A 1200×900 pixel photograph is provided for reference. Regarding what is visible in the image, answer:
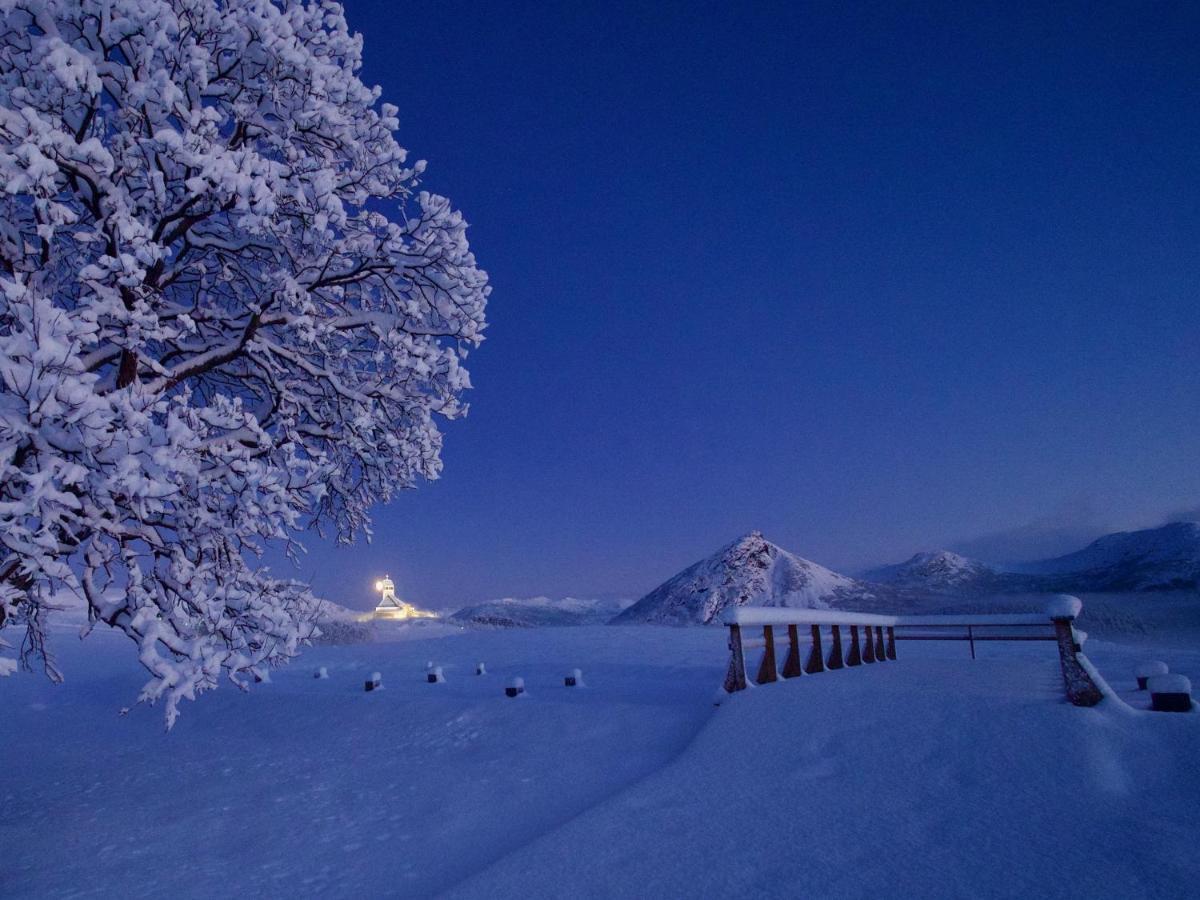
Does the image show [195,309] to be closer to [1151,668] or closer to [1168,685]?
[1168,685]

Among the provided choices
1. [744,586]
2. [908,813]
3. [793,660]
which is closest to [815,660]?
[793,660]

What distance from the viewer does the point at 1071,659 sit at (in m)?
5.15

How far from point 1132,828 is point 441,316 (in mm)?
7530

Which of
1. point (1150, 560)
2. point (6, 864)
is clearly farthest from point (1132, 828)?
point (1150, 560)

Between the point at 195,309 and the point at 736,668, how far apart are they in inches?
281

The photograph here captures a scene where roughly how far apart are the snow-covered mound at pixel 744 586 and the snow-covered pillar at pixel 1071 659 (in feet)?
76.6

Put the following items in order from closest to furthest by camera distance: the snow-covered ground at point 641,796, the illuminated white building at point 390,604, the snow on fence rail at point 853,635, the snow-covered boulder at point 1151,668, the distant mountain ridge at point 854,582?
the snow-covered ground at point 641,796 < the snow on fence rail at point 853,635 < the snow-covered boulder at point 1151,668 < the distant mountain ridge at point 854,582 < the illuminated white building at point 390,604

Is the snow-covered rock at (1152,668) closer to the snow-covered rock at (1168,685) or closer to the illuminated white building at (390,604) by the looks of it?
the snow-covered rock at (1168,685)

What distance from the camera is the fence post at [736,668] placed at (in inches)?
295

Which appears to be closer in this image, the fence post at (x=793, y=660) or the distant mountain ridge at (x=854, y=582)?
the fence post at (x=793, y=660)

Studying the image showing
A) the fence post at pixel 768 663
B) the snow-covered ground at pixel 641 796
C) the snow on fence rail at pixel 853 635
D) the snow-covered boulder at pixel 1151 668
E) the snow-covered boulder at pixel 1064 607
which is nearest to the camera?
the snow-covered ground at pixel 641 796

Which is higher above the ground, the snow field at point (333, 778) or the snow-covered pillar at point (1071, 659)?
the snow-covered pillar at point (1071, 659)

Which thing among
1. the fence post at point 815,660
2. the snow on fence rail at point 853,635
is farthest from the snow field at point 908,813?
the fence post at point 815,660

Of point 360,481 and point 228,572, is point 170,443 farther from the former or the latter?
point 360,481
